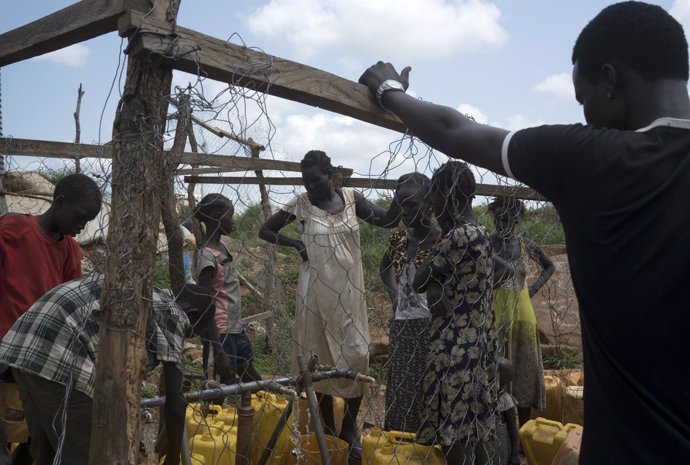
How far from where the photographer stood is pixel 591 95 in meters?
1.50

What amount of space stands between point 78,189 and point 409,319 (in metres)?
1.77

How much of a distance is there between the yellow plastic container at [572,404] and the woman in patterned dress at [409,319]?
154 centimetres

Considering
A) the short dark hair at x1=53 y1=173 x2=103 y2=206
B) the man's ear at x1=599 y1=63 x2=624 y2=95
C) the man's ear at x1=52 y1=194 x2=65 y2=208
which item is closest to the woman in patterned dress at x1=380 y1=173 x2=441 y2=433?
the short dark hair at x1=53 y1=173 x2=103 y2=206

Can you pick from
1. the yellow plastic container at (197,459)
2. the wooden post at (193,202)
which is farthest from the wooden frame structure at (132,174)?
the wooden post at (193,202)

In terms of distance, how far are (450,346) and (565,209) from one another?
5.73 feet

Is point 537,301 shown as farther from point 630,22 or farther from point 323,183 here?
point 630,22

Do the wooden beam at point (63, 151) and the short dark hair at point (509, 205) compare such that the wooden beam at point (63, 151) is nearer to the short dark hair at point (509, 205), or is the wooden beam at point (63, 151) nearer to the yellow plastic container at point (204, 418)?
the short dark hair at point (509, 205)

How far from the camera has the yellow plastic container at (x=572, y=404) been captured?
4.45 metres

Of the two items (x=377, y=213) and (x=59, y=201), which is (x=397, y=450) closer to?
(x=377, y=213)

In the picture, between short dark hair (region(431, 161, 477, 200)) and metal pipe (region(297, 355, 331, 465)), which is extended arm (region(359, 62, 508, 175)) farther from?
metal pipe (region(297, 355, 331, 465))

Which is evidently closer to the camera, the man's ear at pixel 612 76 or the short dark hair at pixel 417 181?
the man's ear at pixel 612 76

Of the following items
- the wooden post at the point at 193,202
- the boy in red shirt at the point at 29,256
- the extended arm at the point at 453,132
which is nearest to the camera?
the extended arm at the point at 453,132

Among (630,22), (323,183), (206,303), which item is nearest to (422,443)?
(206,303)

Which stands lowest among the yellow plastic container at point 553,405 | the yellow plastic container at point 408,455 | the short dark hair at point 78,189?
the yellow plastic container at point 553,405
